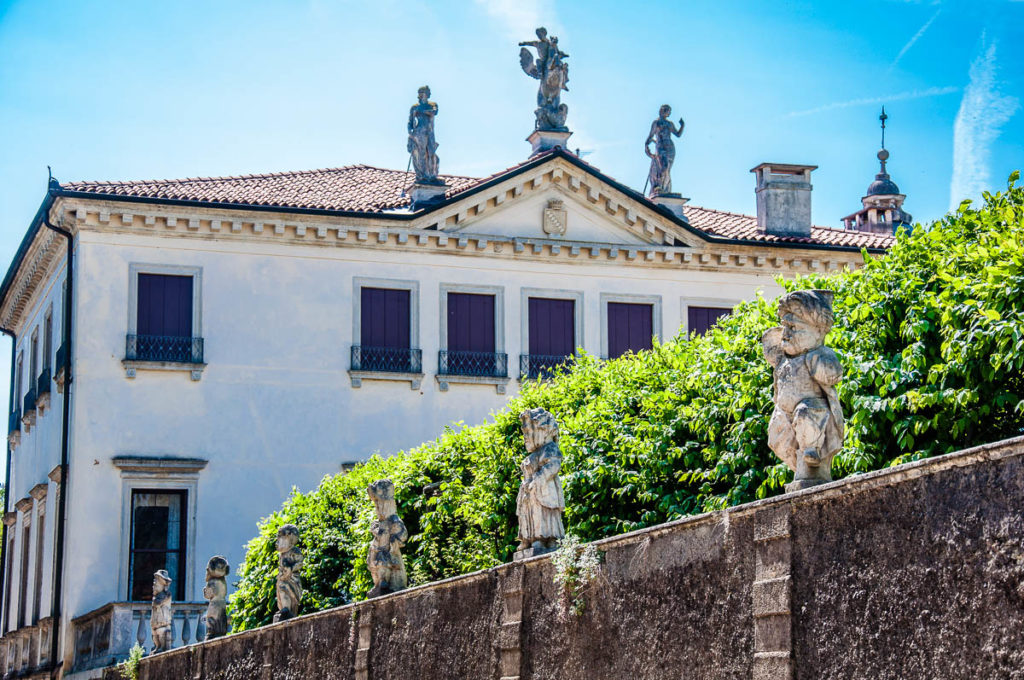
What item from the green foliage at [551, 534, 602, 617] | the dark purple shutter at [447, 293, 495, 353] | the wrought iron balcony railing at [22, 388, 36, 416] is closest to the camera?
the green foliage at [551, 534, 602, 617]

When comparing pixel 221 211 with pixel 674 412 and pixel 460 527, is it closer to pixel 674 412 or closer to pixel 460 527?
pixel 460 527

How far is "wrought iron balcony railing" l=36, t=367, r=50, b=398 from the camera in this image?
31.4 meters

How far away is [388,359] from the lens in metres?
30.1

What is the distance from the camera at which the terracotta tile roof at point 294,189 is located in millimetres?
29547

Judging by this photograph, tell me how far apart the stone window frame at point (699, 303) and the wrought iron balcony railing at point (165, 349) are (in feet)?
30.9

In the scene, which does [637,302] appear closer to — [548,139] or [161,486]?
[548,139]

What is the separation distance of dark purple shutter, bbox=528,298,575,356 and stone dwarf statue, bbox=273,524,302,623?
44.2ft

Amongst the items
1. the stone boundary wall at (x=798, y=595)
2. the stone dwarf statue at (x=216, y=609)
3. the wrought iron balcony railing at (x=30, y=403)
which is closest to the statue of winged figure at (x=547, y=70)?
the wrought iron balcony railing at (x=30, y=403)

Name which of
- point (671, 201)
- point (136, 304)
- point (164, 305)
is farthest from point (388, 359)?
point (671, 201)

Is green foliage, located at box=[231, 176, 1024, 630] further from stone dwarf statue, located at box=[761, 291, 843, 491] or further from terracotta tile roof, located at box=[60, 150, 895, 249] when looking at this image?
terracotta tile roof, located at box=[60, 150, 895, 249]

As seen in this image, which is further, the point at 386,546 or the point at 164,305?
the point at 164,305

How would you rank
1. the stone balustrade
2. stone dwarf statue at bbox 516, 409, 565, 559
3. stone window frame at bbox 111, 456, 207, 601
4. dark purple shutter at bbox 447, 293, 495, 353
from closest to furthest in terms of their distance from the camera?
1. stone dwarf statue at bbox 516, 409, 565, 559
2. the stone balustrade
3. stone window frame at bbox 111, 456, 207, 601
4. dark purple shutter at bbox 447, 293, 495, 353

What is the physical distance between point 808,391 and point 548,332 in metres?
22.3

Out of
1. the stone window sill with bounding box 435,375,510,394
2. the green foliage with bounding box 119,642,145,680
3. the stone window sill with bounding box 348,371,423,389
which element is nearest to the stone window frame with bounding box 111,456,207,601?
the stone window sill with bounding box 348,371,423,389
